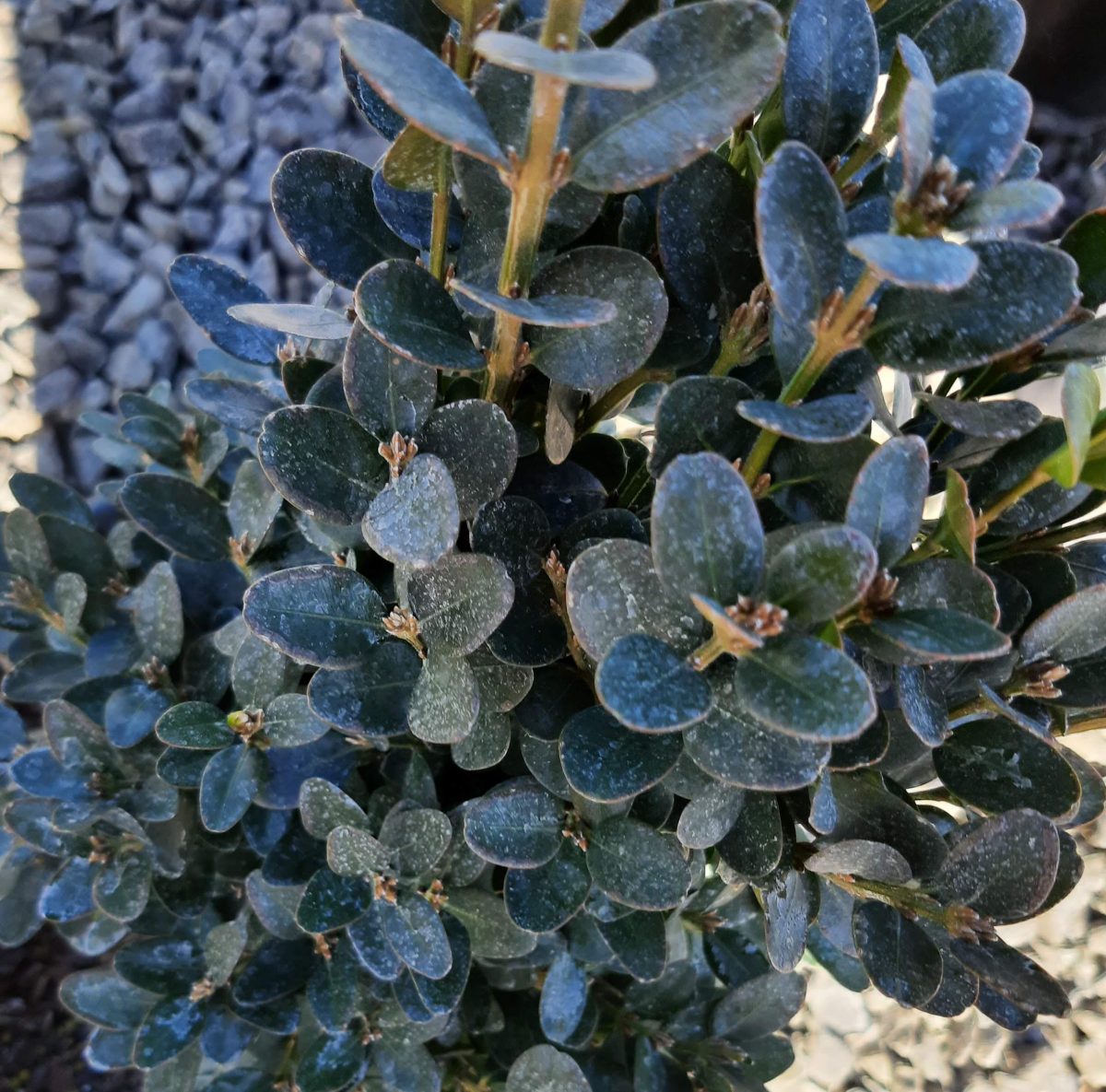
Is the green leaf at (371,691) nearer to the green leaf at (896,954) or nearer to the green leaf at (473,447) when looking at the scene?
the green leaf at (473,447)

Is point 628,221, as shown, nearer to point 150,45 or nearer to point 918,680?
point 918,680

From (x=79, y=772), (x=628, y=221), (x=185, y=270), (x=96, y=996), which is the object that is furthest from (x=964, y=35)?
(x=96, y=996)

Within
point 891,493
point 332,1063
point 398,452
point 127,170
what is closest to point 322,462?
point 398,452

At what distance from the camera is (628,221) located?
47cm

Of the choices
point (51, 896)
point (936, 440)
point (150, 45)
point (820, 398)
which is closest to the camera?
point (820, 398)

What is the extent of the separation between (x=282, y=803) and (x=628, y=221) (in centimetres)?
42

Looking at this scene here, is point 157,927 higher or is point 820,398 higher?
point 820,398

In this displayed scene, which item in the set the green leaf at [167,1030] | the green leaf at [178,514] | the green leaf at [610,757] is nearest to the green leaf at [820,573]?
the green leaf at [610,757]

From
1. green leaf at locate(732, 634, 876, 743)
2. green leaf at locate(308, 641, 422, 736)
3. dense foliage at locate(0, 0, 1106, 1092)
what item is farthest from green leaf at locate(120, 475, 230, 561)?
green leaf at locate(732, 634, 876, 743)

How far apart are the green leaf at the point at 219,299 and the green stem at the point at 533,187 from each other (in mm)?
236

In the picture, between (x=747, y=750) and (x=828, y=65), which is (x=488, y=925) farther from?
(x=828, y=65)

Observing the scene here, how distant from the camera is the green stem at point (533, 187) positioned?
0.30 metres

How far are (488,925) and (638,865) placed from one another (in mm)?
144

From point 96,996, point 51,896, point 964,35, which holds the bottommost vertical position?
point 96,996
